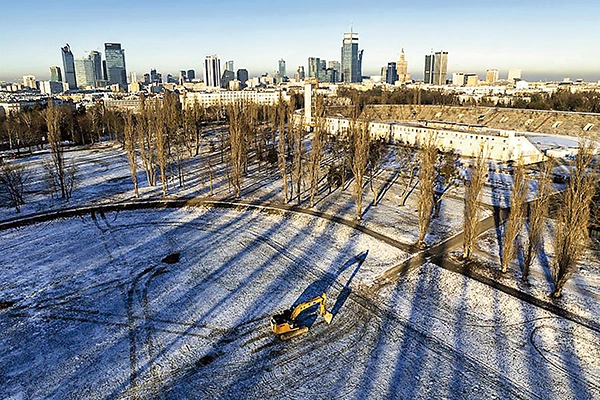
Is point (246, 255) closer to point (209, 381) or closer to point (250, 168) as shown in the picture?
point (209, 381)

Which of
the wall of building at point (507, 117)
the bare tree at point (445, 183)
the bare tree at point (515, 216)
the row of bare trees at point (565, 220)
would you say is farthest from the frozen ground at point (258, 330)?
the wall of building at point (507, 117)

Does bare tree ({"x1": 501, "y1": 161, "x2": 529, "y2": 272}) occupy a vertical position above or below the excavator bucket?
above

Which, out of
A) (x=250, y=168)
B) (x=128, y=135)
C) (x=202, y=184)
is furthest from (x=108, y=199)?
(x=250, y=168)

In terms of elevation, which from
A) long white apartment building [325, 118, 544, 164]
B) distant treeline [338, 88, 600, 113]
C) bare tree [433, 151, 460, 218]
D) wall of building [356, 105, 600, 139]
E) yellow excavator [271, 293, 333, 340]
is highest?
distant treeline [338, 88, 600, 113]

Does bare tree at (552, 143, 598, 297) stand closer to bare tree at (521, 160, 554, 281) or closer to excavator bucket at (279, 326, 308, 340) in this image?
bare tree at (521, 160, 554, 281)

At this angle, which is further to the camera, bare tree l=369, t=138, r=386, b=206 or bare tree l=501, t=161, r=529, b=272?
bare tree l=369, t=138, r=386, b=206

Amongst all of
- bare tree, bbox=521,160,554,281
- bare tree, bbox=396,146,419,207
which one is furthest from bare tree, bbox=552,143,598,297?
bare tree, bbox=396,146,419,207

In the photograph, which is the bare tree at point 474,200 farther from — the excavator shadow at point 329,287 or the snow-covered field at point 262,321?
the excavator shadow at point 329,287
